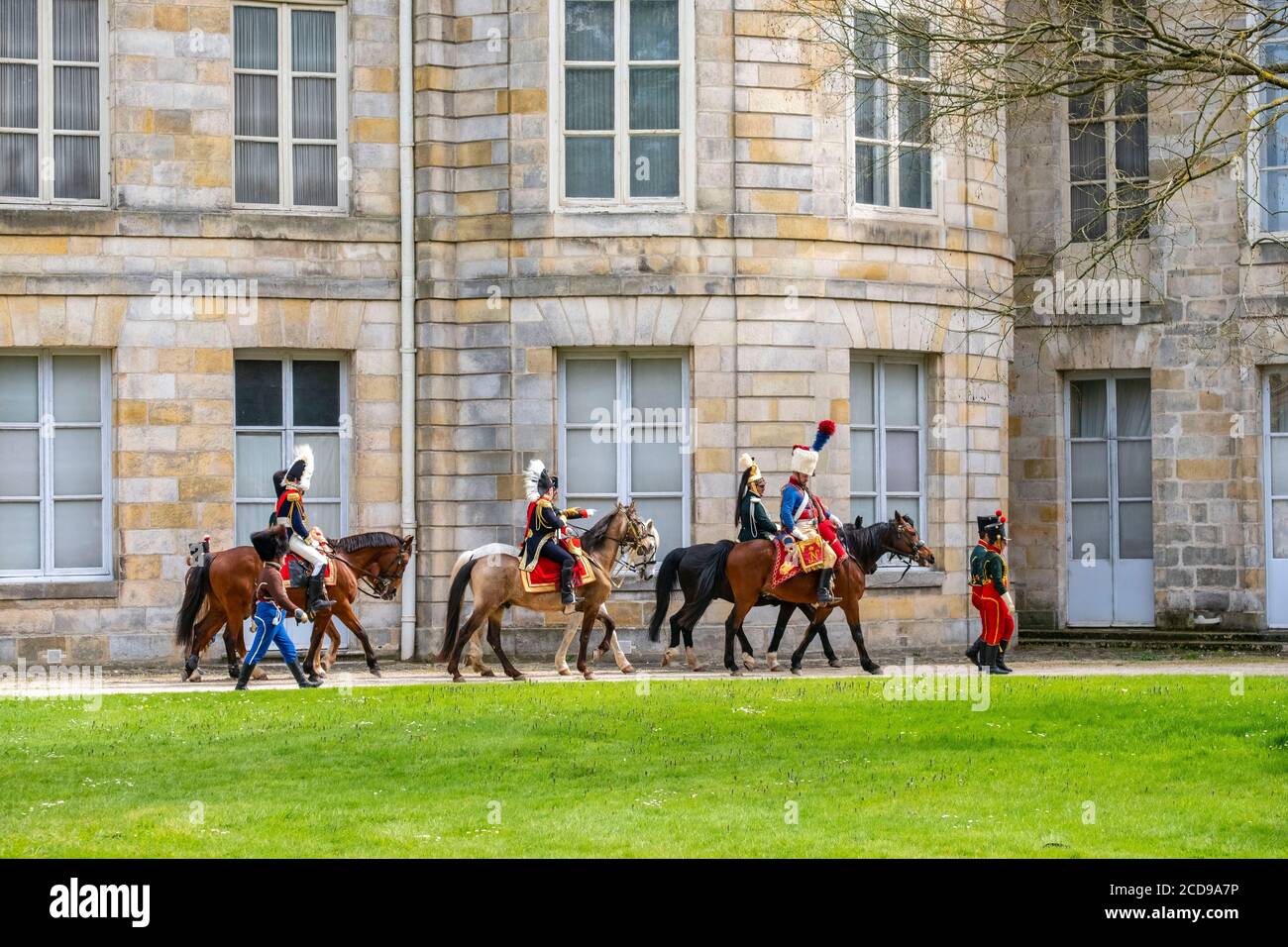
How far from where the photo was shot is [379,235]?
24.4m

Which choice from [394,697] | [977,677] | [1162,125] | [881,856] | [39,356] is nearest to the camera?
[881,856]

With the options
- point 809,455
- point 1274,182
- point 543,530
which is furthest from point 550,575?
point 1274,182

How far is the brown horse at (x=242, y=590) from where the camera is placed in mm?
20281

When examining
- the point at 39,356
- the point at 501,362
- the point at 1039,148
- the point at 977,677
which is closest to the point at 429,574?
the point at 501,362

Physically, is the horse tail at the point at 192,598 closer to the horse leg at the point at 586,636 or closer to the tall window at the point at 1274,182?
the horse leg at the point at 586,636

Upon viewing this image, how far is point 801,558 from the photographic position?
69.7 ft

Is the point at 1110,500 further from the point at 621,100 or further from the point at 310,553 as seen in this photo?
the point at 310,553

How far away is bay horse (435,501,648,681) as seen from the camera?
68.1ft

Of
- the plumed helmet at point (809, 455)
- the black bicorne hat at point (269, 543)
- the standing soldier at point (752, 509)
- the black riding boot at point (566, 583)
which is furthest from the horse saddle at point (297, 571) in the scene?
the plumed helmet at point (809, 455)

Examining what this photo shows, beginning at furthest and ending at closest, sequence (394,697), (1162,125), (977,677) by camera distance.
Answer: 1. (1162,125)
2. (977,677)
3. (394,697)

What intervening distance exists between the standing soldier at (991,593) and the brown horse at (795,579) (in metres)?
0.76

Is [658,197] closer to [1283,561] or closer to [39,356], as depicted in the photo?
[39,356]

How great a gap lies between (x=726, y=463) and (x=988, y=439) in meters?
3.52

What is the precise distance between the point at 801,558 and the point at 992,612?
1.95 m
